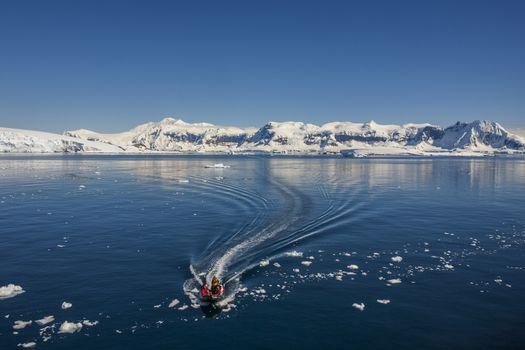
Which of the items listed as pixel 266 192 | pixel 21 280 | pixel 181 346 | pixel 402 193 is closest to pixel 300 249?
pixel 181 346

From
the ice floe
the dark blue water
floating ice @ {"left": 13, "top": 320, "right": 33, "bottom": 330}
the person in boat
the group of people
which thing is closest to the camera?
the dark blue water

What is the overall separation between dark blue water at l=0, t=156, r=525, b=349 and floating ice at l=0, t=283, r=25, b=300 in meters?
0.47

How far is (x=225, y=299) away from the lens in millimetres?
22578

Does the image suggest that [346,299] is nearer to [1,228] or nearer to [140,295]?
[140,295]

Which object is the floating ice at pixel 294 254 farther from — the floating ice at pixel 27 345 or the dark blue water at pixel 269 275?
the floating ice at pixel 27 345

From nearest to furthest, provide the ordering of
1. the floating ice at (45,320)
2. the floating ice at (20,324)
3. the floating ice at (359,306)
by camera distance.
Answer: the floating ice at (20,324)
the floating ice at (45,320)
the floating ice at (359,306)

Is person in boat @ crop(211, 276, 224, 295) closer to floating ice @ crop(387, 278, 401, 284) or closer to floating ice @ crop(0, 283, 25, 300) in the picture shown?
floating ice @ crop(387, 278, 401, 284)

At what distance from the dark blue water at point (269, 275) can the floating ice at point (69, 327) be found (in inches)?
13.6

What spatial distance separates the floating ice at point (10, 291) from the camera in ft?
74.2

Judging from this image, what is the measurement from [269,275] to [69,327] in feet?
39.8

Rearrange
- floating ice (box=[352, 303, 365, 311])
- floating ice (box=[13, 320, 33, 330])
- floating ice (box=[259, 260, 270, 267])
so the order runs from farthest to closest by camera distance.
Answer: floating ice (box=[259, 260, 270, 267])
floating ice (box=[352, 303, 365, 311])
floating ice (box=[13, 320, 33, 330])

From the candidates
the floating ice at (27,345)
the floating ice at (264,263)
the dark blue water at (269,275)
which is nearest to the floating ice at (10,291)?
the dark blue water at (269,275)

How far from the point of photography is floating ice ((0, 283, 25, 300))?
74.2ft

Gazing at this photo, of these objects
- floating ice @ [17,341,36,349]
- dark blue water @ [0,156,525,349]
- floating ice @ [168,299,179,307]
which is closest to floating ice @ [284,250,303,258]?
dark blue water @ [0,156,525,349]
